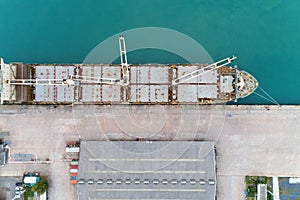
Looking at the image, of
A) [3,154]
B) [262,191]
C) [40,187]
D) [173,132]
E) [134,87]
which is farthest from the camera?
[173,132]

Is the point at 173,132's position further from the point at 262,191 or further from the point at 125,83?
the point at 262,191

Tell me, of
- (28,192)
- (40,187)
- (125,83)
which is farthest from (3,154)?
(125,83)

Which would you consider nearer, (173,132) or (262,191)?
(262,191)

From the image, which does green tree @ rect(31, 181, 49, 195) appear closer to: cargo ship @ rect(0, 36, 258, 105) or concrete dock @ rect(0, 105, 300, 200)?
concrete dock @ rect(0, 105, 300, 200)

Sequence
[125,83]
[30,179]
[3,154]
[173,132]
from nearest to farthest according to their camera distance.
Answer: [125,83], [30,179], [3,154], [173,132]

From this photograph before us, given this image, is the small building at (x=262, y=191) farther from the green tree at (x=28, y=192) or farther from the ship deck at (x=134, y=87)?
the green tree at (x=28, y=192)

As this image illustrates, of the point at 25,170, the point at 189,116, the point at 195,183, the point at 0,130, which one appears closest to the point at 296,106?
the point at 189,116

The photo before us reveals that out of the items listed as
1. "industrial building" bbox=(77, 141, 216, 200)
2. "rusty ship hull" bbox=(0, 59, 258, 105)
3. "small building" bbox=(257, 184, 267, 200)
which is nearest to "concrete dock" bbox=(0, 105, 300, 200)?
"small building" bbox=(257, 184, 267, 200)
